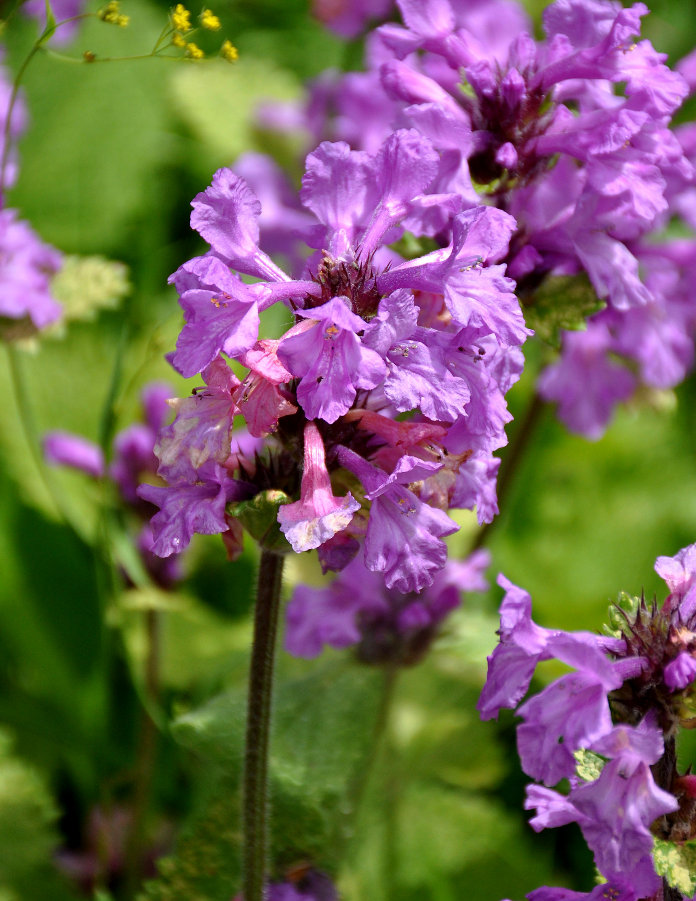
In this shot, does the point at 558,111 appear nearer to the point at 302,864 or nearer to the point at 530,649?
the point at 530,649

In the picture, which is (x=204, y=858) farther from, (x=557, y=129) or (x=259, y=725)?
(x=557, y=129)

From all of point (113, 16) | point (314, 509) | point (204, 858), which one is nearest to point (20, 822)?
point (204, 858)

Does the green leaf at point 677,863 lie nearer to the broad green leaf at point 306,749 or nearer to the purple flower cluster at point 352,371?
the purple flower cluster at point 352,371

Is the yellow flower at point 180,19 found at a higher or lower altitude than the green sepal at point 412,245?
higher

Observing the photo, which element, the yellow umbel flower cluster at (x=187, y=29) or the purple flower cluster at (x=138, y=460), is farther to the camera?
the purple flower cluster at (x=138, y=460)

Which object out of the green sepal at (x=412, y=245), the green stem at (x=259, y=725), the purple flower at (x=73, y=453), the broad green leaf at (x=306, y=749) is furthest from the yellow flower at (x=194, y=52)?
the purple flower at (x=73, y=453)

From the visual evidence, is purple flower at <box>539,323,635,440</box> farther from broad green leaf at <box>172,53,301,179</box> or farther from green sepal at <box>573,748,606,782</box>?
broad green leaf at <box>172,53,301,179</box>

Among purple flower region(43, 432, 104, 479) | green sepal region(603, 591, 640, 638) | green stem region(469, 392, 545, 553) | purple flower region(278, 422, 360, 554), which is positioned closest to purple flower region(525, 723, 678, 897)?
green sepal region(603, 591, 640, 638)
